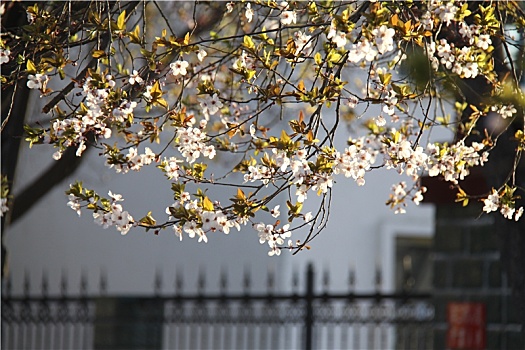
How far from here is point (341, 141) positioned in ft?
37.7

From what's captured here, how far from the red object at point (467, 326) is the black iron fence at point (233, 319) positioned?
2.76ft

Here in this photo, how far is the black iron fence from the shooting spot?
7695 millimetres

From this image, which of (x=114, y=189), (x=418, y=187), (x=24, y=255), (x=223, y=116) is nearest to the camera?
(x=418, y=187)

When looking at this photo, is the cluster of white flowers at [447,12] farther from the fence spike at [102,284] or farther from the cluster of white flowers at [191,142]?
the fence spike at [102,284]

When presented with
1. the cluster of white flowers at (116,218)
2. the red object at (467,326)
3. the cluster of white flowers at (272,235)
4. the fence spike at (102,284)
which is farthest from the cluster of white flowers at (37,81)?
the fence spike at (102,284)

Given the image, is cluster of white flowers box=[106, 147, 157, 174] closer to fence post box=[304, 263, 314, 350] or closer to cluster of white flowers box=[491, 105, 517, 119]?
cluster of white flowers box=[491, 105, 517, 119]

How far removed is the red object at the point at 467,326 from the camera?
5680mm

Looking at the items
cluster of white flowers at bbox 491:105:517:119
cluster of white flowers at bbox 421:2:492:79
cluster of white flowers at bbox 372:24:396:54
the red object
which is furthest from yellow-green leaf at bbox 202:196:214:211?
the red object

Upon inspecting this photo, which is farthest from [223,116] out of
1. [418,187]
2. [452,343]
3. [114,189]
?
[114,189]

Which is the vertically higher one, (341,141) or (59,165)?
(341,141)

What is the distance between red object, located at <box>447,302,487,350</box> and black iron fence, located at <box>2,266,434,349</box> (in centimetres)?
84

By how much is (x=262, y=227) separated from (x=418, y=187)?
2.96ft

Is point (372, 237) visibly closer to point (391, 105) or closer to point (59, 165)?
point (59, 165)

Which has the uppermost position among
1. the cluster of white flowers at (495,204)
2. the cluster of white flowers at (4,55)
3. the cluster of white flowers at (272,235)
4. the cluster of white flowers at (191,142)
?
the cluster of white flowers at (4,55)
